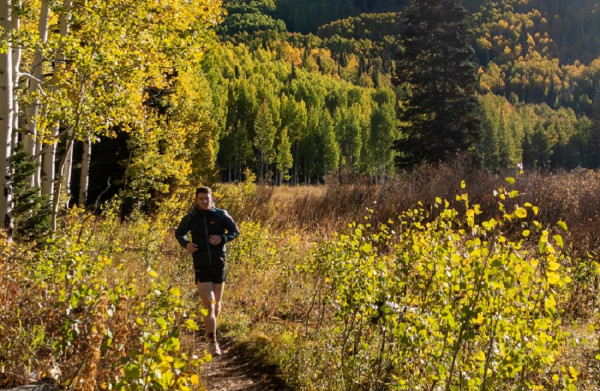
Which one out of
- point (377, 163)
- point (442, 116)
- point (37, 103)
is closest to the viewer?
point (37, 103)

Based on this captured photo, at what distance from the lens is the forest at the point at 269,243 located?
248 cm

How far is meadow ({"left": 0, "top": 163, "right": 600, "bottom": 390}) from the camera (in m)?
2.32

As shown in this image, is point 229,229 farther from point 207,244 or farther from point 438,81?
point 438,81

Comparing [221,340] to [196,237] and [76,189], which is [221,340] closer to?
[196,237]

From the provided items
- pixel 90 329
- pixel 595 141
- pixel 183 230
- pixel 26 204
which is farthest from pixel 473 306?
pixel 595 141

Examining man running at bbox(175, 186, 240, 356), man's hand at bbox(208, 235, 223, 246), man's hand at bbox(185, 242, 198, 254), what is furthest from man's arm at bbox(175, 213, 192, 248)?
man's hand at bbox(208, 235, 223, 246)

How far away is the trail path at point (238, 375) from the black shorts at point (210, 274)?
0.94 metres

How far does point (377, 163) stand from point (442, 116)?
48453mm

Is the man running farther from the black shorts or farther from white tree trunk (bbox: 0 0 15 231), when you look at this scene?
white tree trunk (bbox: 0 0 15 231)

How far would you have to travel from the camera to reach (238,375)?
4.99 m

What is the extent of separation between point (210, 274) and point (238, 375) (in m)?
1.24

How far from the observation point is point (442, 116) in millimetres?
19938

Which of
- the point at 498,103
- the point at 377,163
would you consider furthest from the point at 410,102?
the point at 498,103

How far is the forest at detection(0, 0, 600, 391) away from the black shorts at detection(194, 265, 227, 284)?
0.61 meters
